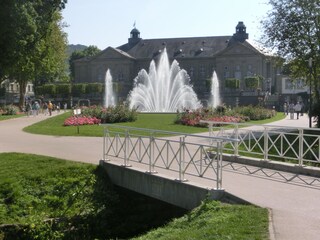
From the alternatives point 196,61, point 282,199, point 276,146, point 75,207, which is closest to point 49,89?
point 196,61

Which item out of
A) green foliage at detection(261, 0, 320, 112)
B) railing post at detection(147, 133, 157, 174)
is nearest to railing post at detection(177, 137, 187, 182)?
railing post at detection(147, 133, 157, 174)

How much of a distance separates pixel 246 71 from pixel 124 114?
73.9 meters

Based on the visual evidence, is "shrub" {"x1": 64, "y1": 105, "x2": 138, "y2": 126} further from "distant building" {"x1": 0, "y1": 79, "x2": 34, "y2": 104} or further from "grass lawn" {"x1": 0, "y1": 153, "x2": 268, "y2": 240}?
"distant building" {"x1": 0, "y1": 79, "x2": 34, "y2": 104}

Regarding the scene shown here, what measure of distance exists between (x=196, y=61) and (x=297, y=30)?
82281 mm

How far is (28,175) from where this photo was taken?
14.4 metres

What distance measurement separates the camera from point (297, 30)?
28453mm

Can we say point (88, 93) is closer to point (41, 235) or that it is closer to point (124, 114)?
point (124, 114)

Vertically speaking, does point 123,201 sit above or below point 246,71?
below

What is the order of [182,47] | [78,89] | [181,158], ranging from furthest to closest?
[182,47] → [78,89] → [181,158]

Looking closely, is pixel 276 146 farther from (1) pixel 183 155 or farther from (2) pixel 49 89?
(2) pixel 49 89

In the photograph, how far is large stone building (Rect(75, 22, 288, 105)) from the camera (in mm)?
102750

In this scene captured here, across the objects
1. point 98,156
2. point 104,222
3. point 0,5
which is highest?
point 0,5

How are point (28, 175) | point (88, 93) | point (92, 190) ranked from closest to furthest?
point (92, 190)
point (28, 175)
point (88, 93)

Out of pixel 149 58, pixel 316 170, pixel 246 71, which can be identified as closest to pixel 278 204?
pixel 316 170
